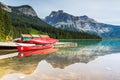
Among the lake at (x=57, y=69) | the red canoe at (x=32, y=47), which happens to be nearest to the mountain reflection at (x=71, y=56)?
the lake at (x=57, y=69)

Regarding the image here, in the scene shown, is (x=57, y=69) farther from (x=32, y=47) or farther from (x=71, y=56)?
(x=32, y=47)

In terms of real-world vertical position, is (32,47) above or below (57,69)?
above

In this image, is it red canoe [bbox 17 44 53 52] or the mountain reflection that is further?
red canoe [bbox 17 44 53 52]

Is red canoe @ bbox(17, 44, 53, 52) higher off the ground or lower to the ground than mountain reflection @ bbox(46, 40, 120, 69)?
higher

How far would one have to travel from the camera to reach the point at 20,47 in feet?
143

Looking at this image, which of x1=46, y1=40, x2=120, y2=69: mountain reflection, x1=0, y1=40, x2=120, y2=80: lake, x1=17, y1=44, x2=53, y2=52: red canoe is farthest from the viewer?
x1=17, y1=44, x2=53, y2=52: red canoe

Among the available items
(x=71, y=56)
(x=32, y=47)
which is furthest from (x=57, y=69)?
(x=32, y=47)

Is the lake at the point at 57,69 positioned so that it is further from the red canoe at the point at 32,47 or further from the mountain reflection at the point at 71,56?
the red canoe at the point at 32,47

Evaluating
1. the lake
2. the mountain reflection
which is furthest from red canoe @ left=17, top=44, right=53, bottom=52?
the lake

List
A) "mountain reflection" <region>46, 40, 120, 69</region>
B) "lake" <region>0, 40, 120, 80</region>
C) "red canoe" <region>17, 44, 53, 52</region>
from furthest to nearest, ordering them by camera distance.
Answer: "red canoe" <region>17, 44, 53, 52</region>, "mountain reflection" <region>46, 40, 120, 69</region>, "lake" <region>0, 40, 120, 80</region>

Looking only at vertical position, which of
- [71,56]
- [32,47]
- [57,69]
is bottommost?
[71,56]

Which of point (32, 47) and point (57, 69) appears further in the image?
point (32, 47)

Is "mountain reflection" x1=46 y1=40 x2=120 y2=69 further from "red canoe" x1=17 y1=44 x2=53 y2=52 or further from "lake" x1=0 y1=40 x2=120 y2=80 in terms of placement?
"red canoe" x1=17 y1=44 x2=53 y2=52

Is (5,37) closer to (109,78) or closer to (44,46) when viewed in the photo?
(44,46)
